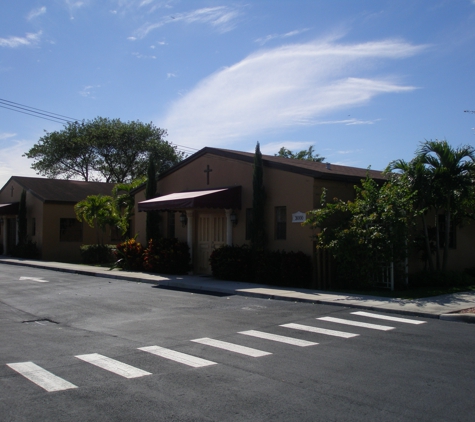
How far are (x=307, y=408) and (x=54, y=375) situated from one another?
3155 mm

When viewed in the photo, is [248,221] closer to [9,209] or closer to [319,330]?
[319,330]

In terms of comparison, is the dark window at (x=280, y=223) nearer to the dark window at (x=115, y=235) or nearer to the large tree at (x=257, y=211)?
the large tree at (x=257, y=211)

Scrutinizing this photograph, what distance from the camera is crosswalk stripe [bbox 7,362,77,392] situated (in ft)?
19.5

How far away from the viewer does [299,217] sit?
642 inches

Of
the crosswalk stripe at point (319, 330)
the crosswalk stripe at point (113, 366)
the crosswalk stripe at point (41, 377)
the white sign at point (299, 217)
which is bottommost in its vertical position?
the crosswalk stripe at point (319, 330)

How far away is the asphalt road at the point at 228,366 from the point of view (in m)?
5.22

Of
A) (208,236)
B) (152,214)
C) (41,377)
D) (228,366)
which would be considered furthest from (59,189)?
(228,366)

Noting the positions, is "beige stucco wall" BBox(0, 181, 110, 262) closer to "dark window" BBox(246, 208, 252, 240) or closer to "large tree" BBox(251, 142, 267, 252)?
"dark window" BBox(246, 208, 252, 240)

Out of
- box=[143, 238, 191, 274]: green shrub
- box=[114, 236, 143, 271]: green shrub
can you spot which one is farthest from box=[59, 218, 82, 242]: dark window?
box=[143, 238, 191, 274]: green shrub

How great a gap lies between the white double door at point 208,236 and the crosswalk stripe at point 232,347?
Result: 35.1 feet

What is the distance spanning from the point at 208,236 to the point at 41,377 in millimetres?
13672

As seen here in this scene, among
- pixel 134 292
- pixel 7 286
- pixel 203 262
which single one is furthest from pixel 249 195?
pixel 7 286

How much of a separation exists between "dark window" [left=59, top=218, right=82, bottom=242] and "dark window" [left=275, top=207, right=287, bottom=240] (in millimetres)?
18022

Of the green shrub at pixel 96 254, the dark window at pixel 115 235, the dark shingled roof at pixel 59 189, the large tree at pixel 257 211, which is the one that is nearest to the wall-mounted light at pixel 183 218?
the large tree at pixel 257 211
